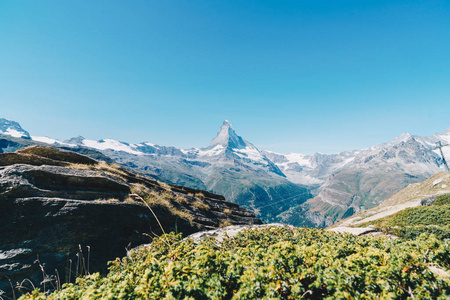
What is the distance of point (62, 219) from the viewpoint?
1401cm

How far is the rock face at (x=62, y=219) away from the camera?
1202 centimetres

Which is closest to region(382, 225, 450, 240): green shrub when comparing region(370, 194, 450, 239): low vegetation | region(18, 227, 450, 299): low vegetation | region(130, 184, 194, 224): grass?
region(370, 194, 450, 239): low vegetation

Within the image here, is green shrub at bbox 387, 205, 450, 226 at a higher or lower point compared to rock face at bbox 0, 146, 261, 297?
lower

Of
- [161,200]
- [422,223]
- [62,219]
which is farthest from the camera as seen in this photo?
[422,223]

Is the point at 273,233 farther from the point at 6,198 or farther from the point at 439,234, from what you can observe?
the point at 439,234

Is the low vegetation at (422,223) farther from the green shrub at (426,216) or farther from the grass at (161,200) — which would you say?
the grass at (161,200)

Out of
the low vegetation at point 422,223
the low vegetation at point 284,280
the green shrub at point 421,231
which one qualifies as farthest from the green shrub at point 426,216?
the low vegetation at point 284,280

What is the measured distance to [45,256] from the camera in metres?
12.6

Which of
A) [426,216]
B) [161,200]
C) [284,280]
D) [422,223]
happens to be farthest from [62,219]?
[426,216]

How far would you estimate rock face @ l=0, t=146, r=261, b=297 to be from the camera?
12.0 m

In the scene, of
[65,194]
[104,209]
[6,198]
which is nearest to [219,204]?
[104,209]

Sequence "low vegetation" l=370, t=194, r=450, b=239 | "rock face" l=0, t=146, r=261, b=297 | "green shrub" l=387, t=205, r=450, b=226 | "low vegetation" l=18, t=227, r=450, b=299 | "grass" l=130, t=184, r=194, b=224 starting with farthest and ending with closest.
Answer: "green shrub" l=387, t=205, r=450, b=226 < "low vegetation" l=370, t=194, r=450, b=239 < "grass" l=130, t=184, r=194, b=224 < "rock face" l=0, t=146, r=261, b=297 < "low vegetation" l=18, t=227, r=450, b=299

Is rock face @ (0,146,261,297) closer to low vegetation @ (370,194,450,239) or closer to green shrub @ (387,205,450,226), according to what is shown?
low vegetation @ (370,194,450,239)

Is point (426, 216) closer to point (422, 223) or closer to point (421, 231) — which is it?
point (422, 223)
